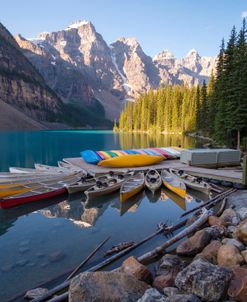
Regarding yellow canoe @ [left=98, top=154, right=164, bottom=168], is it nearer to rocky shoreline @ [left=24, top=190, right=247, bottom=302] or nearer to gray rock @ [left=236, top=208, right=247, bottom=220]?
gray rock @ [left=236, top=208, right=247, bottom=220]

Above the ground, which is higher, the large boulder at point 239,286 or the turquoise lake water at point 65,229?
the large boulder at point 239,286

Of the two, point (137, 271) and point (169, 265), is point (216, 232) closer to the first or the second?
point (169, 265)

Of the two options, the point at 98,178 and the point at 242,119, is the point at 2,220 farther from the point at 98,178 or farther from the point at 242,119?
the point at 242,119

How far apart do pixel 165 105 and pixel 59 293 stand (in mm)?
102110

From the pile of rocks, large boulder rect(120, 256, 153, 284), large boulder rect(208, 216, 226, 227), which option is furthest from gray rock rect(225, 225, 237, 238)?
large boulder rect(120, 256, 153, 284)

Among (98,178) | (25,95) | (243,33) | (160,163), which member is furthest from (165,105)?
(25,95)

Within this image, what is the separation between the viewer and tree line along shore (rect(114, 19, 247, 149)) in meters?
35.4

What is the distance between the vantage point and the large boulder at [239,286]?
6.58 metres

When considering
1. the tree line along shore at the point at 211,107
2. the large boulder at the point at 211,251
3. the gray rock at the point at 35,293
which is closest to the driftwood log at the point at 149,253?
the gray rock at the point at 35,293

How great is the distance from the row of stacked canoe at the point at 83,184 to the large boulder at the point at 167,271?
965 cm

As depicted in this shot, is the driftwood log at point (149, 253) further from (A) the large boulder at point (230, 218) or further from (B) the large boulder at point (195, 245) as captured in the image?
(A) the large boulder at point (230, 218)

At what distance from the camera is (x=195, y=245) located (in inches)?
394

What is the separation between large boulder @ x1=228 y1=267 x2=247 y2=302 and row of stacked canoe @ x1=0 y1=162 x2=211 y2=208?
1188 cm

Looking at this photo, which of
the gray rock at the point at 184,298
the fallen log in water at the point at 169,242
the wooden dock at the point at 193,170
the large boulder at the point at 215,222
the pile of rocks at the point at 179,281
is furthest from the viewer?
the wooden dock at the point at 193,170
